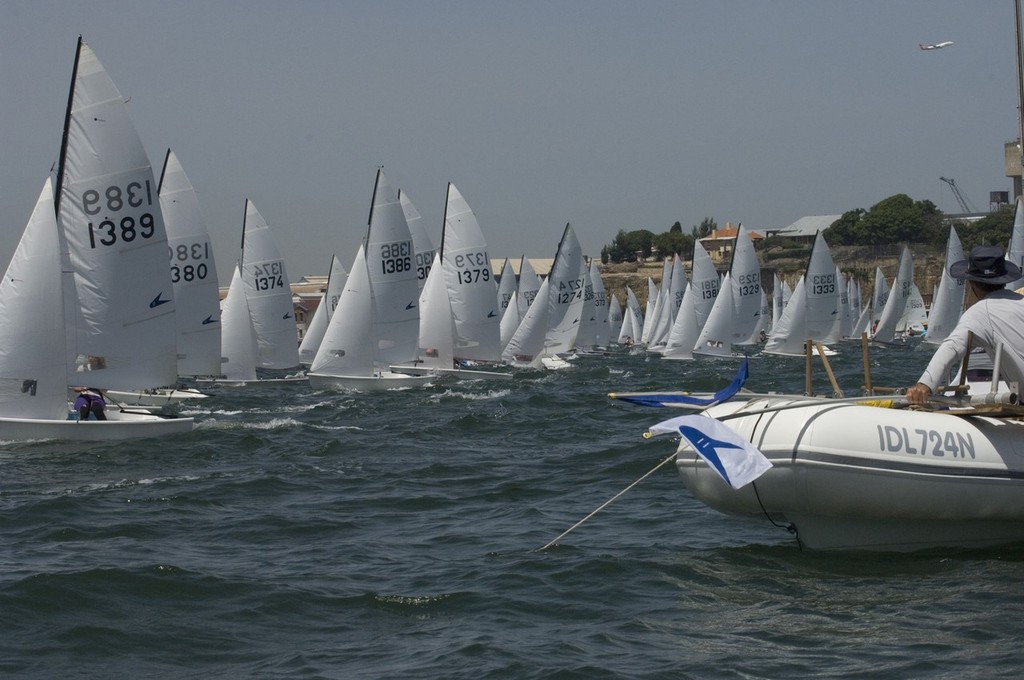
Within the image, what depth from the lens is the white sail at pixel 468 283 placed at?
3259 centimetres

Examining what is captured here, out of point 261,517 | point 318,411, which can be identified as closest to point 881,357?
point 318,411

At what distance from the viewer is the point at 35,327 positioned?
1590 centimetres

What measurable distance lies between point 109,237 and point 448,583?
12.3 meters

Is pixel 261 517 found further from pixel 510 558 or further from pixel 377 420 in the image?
pixel 377 420

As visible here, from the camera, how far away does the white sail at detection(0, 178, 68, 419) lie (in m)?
15.8

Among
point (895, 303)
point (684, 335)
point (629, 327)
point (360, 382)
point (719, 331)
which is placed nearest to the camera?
point (360, 382)

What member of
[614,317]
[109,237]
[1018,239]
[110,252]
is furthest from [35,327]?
[614,317]

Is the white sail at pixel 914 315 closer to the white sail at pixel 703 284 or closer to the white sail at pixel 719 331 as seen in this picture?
the white sail at pixel 703 284

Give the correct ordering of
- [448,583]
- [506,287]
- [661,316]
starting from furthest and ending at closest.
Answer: [661,316] < [506,287] < [448,583]

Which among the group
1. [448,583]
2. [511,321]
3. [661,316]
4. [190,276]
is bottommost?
[448,583]

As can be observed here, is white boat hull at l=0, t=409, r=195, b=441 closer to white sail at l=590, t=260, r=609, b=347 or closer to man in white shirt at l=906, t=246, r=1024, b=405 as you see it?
man in white shirt at l=906, t=246, r=1024, b=405

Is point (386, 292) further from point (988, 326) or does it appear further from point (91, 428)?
point (988, 326)

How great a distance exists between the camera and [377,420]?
21250mm

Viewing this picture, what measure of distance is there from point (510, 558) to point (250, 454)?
7.96 meters
